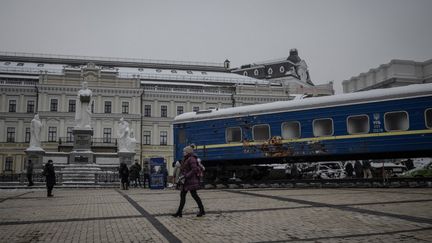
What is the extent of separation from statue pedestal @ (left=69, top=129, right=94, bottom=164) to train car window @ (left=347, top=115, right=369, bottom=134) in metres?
16.9

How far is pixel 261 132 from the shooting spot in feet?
64.8

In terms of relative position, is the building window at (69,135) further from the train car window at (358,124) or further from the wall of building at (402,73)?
the train car window at (358,124)

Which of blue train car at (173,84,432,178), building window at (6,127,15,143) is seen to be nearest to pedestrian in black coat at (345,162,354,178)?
blue train car at (173,84,432,178)

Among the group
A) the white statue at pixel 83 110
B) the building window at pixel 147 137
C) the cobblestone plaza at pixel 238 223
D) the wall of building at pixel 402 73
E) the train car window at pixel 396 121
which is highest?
the wall of building at pixel 402 73

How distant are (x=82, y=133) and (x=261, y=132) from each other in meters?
13.0

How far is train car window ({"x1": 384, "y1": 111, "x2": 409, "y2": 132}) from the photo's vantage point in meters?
16.3

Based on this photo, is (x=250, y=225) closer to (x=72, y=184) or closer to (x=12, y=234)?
(x=12, y=234)

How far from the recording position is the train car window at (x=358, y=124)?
1709 centimetres

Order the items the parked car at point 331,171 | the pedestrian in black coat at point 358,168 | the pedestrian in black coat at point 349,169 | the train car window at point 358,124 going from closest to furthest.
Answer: the train car window at point 358,124 < the pedestrian in black coat at point 358,168 < the pedestrian in black coat at point 349,169 < the parked car at point 331,171

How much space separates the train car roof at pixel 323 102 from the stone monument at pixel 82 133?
7945mm

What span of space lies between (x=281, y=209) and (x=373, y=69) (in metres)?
48.8

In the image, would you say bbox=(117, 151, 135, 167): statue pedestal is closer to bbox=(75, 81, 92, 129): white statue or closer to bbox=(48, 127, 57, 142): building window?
bbox=(75, 81, 92, 129): white statue

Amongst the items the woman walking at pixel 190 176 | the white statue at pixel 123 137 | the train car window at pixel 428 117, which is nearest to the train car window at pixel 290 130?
the train car window at pixel 428 117

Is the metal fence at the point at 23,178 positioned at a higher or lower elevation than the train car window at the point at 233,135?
lower
